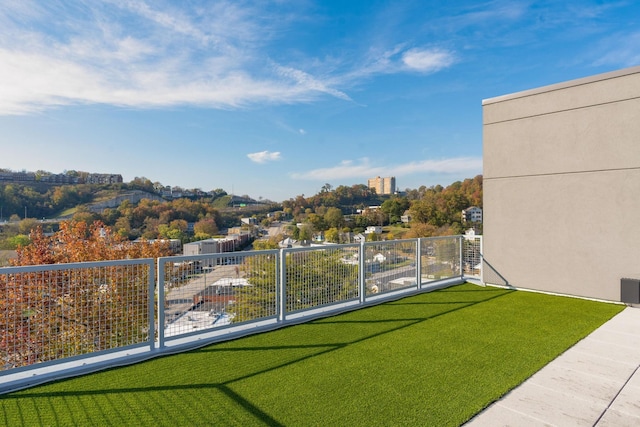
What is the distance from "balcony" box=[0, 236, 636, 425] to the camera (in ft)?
7.57

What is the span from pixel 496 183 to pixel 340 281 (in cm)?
408

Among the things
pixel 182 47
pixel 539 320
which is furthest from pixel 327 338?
pixel 182 47

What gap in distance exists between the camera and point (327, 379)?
8.92 ft

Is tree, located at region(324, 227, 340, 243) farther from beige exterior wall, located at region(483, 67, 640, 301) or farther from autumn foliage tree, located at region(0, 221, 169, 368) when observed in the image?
autumn foliage tree, located at region(0, 221, 169, 368)

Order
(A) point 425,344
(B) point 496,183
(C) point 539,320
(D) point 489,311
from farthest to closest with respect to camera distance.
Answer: (B) point 496,183 < (D) point 489,311 < (C) point 539,320 < (A) point 425,344

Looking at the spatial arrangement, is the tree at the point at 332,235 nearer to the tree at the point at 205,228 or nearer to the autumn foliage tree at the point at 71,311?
the tree at the point at 205,228

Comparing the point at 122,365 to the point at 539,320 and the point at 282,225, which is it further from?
the point at 282,225

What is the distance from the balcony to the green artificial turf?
14 millimetres

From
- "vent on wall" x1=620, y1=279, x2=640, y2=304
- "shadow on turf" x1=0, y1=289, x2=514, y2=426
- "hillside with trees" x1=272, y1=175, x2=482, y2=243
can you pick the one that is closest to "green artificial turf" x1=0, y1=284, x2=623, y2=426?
"shadow on turf" x1=0, y1=289, x2=514, y2=426

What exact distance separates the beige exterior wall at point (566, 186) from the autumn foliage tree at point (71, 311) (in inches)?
250

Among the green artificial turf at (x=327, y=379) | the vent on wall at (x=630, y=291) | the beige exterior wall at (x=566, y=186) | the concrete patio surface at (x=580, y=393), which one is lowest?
the concrete patio surface at (x=580, y=393)

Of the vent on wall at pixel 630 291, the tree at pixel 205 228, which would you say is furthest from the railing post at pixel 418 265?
the tree at pixel 205 228

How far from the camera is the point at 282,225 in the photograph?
5172cm

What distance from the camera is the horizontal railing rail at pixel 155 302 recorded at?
271cm
